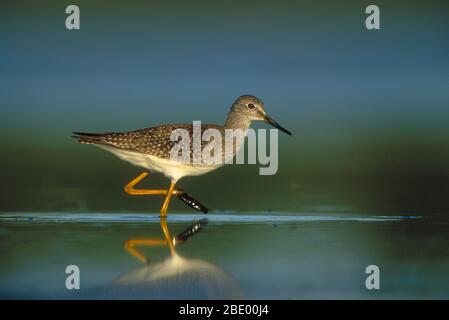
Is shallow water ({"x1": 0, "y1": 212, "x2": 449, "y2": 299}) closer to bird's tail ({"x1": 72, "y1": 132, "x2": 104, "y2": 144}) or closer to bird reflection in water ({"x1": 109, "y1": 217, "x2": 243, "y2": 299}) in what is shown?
bird reflection in water ({"x1": 109, "y1": 217, "x2": 243, "y2": 299})

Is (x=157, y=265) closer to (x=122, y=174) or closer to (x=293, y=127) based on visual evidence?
(x=122, y=174)

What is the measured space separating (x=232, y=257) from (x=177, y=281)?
0.95 metres

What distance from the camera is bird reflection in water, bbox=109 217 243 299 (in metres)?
7.49

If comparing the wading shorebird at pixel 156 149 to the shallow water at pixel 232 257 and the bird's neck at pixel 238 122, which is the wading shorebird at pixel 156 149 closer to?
the bird's neck at pixel 238 122

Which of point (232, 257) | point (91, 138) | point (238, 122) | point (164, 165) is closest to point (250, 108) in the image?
point (238, 122)

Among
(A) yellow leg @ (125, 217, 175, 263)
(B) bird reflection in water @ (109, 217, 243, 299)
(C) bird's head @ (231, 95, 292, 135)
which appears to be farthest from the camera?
(C) bird's head @ (231, 95, 292, 135)

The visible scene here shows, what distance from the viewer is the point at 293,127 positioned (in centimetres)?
1894

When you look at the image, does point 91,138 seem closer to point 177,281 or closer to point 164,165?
point 164,165

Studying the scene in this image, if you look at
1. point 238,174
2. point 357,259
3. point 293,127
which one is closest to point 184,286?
point 357,259

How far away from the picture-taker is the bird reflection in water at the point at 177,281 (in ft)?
24.6

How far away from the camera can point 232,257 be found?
862 cm

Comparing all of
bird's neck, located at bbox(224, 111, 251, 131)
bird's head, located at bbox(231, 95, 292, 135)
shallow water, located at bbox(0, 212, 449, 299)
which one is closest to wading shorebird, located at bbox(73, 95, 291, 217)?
bird's neck, located at bbox(224, 111, 251, 131)

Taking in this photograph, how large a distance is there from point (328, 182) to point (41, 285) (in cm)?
749

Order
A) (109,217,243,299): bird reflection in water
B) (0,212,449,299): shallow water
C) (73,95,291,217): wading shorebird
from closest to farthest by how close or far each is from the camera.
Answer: (109,217,243,299): bird reflection in water
(0,212,449,299): shallow water
(73,95,291,217): wading shorebird
